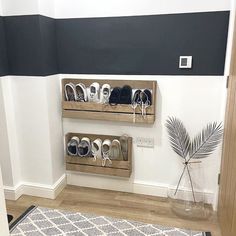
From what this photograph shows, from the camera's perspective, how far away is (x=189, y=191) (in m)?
2.39

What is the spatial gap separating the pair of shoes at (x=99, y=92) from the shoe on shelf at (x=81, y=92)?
0.19 ft

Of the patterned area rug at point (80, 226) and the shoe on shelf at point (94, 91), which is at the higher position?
the shoe on shelf at point (94, 91)

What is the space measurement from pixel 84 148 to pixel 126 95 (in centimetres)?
68

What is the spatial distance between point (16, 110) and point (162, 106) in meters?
1.35

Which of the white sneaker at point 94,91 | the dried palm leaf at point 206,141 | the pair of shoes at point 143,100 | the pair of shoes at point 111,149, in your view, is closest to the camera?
the dried palm leaf at point 206,141

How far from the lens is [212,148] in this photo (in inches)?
84.6

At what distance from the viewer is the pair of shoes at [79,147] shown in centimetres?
250

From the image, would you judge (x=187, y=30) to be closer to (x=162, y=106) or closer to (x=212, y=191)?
(x=162, y=106)

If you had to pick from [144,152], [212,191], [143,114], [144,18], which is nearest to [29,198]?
[144,152]

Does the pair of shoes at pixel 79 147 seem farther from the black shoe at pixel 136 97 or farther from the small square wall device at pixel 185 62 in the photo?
the small square wall device at pixel 185 62

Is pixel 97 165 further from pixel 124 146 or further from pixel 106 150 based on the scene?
pixel 124 146

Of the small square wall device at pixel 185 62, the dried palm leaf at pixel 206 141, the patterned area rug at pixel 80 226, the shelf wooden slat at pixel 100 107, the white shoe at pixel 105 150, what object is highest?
the small square wall device at pixel 185 62

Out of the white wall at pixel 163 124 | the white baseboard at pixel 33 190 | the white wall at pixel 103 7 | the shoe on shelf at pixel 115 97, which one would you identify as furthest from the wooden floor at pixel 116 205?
the white wall at pixel 103 7

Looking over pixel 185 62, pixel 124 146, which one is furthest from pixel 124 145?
pixel 185 62
